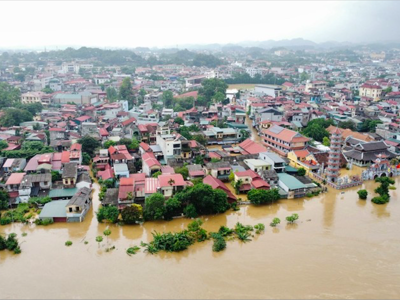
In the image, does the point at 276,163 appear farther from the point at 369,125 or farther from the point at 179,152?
the point at 369,125

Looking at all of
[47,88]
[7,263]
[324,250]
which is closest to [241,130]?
[324,250]

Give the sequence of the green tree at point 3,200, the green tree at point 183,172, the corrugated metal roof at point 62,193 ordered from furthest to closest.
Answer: the green tree at point 183,172 → the corrugated metal roof at point 62,193 → the green tree at point 3,200

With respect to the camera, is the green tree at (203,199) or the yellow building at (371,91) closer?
the green tree at (203,199)

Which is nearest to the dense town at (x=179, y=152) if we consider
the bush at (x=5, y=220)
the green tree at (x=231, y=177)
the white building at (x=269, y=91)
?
the bush at (x=5, y=220)

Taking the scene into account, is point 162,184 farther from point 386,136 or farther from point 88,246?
point 386,136

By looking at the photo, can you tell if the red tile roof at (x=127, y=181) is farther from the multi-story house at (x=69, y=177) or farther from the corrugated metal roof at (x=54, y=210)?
the corrugated metal roof at (x=54, y=210)

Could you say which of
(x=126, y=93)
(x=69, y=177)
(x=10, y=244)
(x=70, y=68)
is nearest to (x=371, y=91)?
(x=126, y=93)
